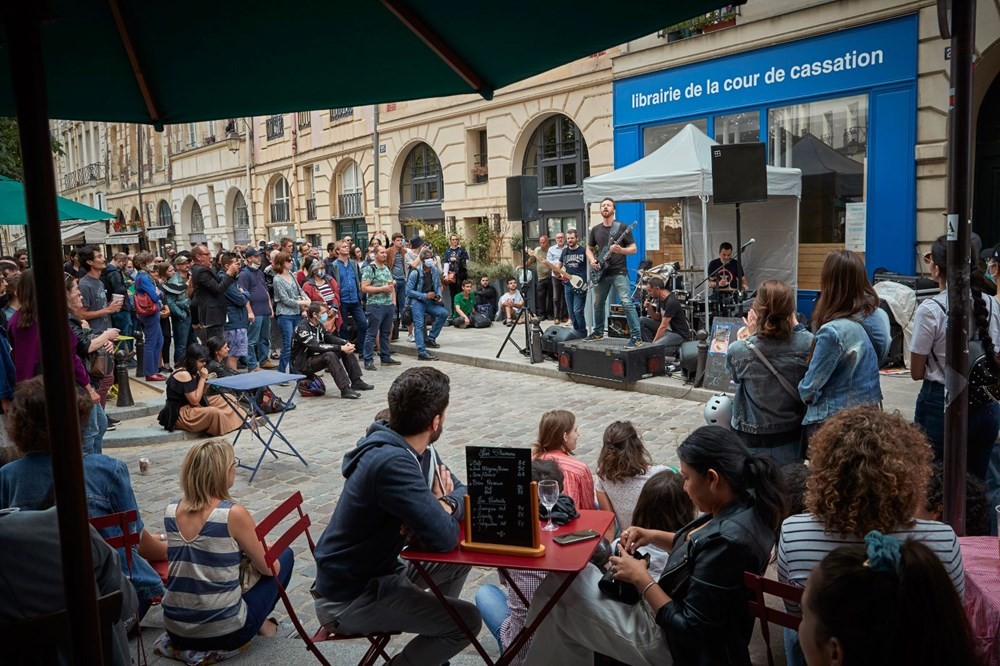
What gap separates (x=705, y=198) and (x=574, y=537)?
962 centimetres

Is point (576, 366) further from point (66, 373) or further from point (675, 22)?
point (66, 373)

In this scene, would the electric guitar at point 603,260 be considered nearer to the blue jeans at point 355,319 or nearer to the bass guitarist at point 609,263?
the bass guitarist at point 609,263

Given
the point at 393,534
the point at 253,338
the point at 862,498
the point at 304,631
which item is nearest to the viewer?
the point at 862,498

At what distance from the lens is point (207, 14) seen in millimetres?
2727

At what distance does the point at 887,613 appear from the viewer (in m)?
1.73

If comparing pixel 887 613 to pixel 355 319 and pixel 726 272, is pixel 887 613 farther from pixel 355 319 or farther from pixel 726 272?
pixel 355 319

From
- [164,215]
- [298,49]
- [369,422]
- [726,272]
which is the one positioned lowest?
[369,422]

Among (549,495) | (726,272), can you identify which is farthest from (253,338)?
(549,495)

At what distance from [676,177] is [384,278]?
4728 mm

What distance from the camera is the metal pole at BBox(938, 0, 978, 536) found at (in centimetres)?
299

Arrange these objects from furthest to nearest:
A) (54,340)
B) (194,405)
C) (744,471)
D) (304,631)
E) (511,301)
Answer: (511,301)
(194,405)
(304,631)
(744,471)
(54,340)

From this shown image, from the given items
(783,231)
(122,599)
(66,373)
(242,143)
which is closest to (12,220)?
(122,599)

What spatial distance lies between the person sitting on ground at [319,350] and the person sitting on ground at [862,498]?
8.67 metres

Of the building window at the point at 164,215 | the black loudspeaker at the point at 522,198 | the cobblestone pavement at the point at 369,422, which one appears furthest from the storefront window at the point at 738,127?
the building window at the point at 164,215
